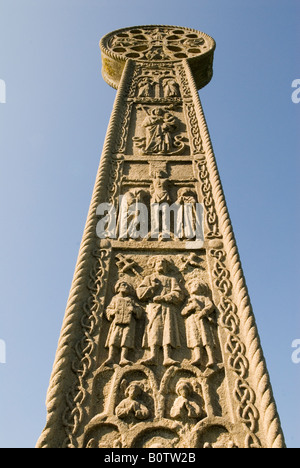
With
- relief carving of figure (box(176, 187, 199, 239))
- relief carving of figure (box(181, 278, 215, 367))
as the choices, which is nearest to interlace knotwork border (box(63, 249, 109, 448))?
relief carving of figure (box(181, 278, 215, 367))

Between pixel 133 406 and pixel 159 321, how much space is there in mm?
768

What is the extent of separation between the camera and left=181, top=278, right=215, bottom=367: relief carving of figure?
3453 mm

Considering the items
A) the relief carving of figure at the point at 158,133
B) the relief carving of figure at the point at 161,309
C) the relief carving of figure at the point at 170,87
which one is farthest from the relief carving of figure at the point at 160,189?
the relief carving of figure at the point at 170,87

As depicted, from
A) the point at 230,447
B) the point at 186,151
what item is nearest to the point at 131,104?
the point at 186,151

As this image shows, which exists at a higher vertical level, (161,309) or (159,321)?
(161,309)

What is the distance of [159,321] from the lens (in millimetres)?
3645

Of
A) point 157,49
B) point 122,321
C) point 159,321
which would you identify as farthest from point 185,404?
point 157,49

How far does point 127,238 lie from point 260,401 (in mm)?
2025

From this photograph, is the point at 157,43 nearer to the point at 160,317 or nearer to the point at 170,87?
the point at 170,87

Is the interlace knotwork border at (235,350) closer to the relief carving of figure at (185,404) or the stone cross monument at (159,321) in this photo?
the stone cross monument at (159,321)

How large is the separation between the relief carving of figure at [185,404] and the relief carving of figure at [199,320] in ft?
0.76

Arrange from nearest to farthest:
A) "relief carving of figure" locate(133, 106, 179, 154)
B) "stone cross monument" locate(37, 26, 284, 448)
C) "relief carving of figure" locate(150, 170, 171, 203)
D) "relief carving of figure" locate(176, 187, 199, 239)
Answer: "stone cross monument" locate(37, 26, 284, 448) < "relief carving of figure" locate(176, 187, 199, 239) < "relief carving of figure" locate(150, 170, 171, 203) < "relief carving of figure" locate(133, 106, 179, 154)

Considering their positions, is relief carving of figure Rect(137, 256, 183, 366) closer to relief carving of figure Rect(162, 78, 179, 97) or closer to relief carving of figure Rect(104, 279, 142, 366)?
relief carving of figure Rect(104, 279, 142, 366)
